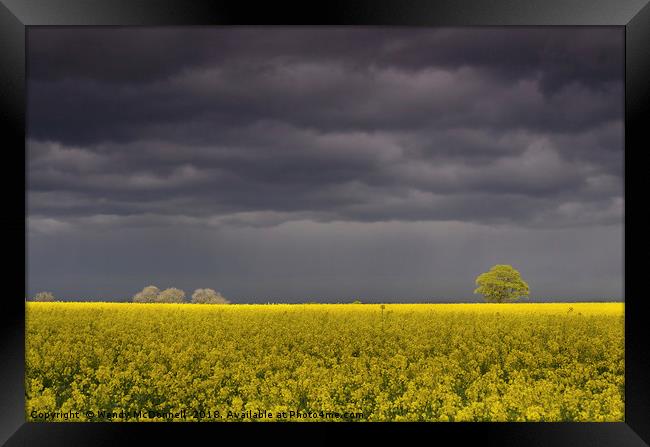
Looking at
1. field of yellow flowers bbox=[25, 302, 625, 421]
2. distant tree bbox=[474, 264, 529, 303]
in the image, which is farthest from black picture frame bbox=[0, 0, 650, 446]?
distant tree bbox=[474, 264, 529, 303]

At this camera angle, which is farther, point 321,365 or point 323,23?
point 321,365

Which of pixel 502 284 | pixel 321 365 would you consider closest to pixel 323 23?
pixel 321 365

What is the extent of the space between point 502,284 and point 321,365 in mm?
30742

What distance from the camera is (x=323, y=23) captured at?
4566 mm

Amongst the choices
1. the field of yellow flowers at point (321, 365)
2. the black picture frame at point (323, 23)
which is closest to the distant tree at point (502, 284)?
the field of yellow flowers at point (321, 365)

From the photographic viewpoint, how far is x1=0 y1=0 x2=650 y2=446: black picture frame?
444 cm

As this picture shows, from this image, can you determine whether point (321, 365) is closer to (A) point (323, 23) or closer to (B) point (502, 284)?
(A) point (323, 23)

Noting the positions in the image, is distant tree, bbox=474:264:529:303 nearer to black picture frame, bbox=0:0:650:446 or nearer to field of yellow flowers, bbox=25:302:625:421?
field of yellow flowers, bbox=25:302:625:421

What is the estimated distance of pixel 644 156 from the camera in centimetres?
449

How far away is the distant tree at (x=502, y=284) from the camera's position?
121 feet

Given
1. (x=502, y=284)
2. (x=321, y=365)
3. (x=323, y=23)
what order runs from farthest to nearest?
(x=502, y=284) → (x=321, y=365) → (x=323, y=23)

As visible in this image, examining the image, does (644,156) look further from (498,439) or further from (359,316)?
(359,316)

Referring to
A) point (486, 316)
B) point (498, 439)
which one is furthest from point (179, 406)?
point (486, 316)

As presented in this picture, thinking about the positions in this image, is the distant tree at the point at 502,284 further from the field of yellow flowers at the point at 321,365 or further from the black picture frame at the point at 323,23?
the black picture frame at the point at 323,23
